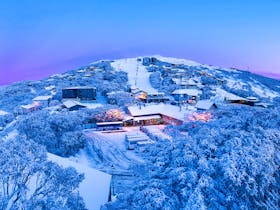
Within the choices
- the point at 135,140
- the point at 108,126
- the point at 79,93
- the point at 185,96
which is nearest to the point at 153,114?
the point at 108,126

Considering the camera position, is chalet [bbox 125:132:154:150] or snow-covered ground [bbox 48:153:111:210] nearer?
snow-covered ground [bbox 48:153:111:210]

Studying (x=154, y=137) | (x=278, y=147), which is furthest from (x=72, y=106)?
(x=278, y=147)

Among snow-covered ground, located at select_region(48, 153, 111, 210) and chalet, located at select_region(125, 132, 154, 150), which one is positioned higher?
snow-covered ground, located at select_region(48, 153, 111, 210)

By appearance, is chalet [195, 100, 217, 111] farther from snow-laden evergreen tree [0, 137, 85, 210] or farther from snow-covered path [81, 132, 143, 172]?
snow-laden evergreen tree [0, 137, 85, 210]

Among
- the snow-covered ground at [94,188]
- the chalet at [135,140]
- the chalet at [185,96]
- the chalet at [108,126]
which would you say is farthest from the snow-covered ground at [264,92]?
the snow-covered ground at [94,188]

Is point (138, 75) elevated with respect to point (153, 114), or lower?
lower

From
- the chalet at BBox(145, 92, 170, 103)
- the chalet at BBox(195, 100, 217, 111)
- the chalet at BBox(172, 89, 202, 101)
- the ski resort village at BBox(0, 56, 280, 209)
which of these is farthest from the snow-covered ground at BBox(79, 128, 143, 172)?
the chalet at BBox(172, 89, 202, 101)

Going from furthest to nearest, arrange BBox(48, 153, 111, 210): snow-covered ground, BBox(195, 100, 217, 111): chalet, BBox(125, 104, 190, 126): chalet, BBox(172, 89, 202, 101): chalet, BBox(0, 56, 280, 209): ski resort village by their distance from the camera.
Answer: BBox(172, 89, 202, 101): chalet
BBox(195, 100, 217, 111): chalet
BBox(125, 104, 190, 126): chalet
BBox(0, 56, 280, 209): ski resort village
BBox(48, 153, 111, 210): snow-covered ground

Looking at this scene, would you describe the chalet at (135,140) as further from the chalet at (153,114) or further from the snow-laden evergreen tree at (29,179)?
the snow-laden evergreen tree at (29,179)

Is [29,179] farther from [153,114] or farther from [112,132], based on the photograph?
[153,114]

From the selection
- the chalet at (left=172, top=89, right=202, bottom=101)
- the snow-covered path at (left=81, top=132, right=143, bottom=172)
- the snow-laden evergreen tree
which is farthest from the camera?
the chalet at (left=172, top=89, right=202, bottom=101)
